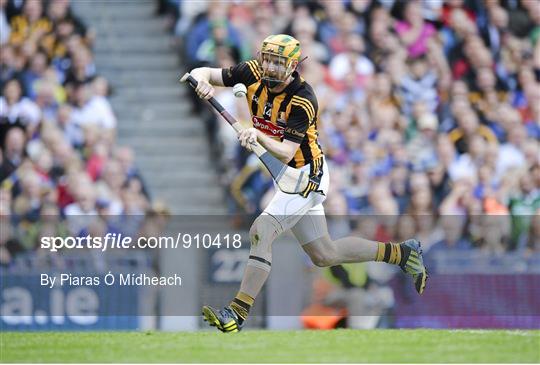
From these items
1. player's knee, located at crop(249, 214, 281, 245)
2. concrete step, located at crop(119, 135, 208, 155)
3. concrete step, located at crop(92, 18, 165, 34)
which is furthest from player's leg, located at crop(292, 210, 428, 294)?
concrete step, located at crop(92, 18, 165, 34)

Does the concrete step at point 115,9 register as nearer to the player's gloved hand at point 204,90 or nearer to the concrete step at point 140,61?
the concrete step at point 140,61

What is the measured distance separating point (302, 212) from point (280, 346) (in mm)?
1090

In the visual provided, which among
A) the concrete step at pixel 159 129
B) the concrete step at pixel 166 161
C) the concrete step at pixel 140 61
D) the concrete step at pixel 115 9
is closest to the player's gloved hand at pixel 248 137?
the concrete step at pixel 166 161

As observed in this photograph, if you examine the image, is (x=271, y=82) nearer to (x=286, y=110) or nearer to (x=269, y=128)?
(x=286, y=110)

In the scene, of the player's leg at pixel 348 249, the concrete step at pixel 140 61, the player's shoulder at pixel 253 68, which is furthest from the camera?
the concrete step at pixel 140 61

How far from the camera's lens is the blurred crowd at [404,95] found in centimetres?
1698

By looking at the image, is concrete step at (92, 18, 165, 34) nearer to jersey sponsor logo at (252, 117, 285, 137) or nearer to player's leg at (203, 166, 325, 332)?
jersey sponsor logo at (252, 117, 285, 137)

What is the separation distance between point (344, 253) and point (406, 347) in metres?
1.10

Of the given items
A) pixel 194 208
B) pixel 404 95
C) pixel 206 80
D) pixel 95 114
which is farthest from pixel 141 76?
pixel 206 80

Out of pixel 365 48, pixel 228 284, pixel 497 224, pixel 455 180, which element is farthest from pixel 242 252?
pixel 365 48

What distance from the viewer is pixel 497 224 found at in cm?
1473

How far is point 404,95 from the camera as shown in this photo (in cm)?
1836

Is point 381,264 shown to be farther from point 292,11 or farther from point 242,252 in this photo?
point 292,11

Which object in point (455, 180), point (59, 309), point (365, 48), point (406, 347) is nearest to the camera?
point (406, 347)
